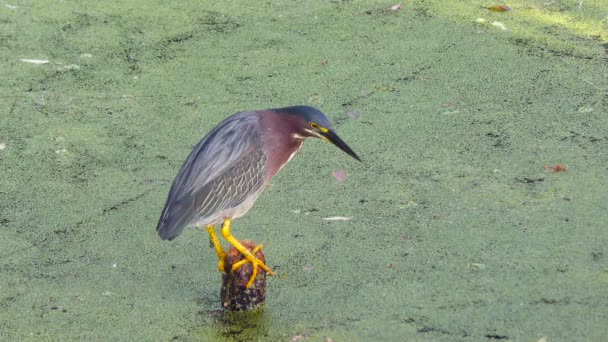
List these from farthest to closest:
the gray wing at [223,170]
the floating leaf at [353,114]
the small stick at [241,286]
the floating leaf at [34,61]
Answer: the floating leaf at [34,61]
the floating leaf at [353,114]
the gray wing at [223,170]
the small stick at [241,286]

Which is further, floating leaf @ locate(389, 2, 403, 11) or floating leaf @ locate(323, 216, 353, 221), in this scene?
floating leaf @ locate(389, 2, 403, 11)

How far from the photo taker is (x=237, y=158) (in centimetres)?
285

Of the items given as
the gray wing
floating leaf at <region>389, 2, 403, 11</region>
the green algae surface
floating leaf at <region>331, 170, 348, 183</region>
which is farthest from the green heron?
floating leaf at <region>389, 2, 403, 11</region>

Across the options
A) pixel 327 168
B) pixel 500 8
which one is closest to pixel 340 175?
pixel 327 168

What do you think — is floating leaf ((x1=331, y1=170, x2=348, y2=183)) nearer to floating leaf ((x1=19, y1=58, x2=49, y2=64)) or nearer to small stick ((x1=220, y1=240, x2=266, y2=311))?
small stick ((x1=220, y1=240, x2=266, y2=311))

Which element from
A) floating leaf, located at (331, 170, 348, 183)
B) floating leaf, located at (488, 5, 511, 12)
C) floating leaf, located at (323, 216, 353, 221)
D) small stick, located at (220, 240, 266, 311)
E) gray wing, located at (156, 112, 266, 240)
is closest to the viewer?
small stick, located at (220, 240, 266, 311)

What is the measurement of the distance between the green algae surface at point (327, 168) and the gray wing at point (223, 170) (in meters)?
0.25

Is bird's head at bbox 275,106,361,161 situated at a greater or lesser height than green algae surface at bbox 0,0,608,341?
greater

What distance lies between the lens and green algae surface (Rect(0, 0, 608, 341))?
2770mm

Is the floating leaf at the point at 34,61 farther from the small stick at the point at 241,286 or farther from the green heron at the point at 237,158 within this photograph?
the small stick at the point at 241,286

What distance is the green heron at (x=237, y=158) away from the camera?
2.84 m

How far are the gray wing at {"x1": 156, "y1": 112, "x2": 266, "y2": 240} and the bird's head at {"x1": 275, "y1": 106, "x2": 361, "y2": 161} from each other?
4.6 inches

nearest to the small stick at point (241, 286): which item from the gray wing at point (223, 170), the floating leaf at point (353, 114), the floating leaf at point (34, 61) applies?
the gray wing at point (223, 170)

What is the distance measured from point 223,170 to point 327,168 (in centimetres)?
67
